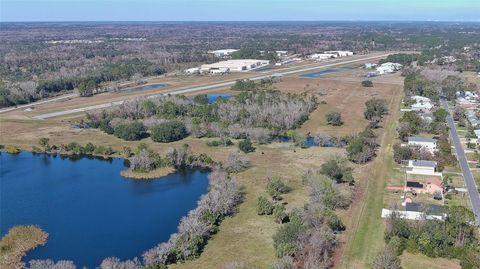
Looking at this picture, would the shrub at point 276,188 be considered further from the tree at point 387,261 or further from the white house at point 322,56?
the white house at point 322,56

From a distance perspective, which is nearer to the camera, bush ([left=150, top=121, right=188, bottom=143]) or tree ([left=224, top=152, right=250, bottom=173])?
tree ([left=224, top=152, right=250, bottom=173])

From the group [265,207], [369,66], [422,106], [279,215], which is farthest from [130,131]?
[369,66]

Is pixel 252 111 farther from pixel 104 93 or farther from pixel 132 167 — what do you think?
pixel 104 93

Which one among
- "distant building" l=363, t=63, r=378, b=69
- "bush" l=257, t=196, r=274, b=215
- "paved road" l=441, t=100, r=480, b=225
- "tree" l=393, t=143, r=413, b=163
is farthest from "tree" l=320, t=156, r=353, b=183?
"distant building" l=363, t=63, r=378, b=69

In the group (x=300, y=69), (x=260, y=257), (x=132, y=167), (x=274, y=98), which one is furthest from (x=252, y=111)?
(x=300, y=69)

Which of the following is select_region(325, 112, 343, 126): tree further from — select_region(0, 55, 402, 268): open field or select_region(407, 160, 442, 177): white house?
select_region(407, 160, 442, 177): white house

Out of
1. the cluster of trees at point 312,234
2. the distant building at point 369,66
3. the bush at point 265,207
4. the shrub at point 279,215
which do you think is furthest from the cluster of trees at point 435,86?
the shrub at point 279,215

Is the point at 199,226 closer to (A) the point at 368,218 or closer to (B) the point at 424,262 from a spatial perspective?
(A) the point at 368,218
